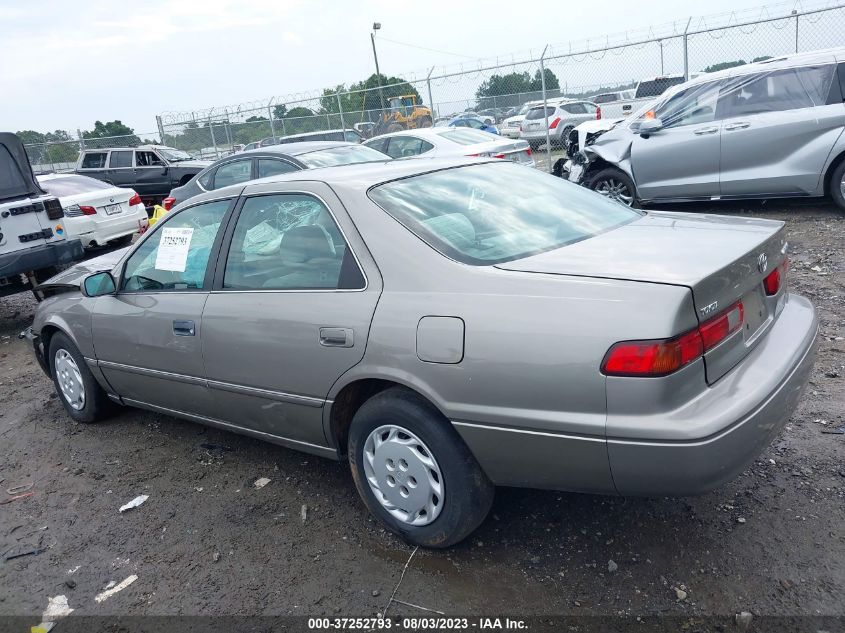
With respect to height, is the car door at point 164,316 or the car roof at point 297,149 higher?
the car roof at point 297,149

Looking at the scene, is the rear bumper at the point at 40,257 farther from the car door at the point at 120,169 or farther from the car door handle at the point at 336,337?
the car door at the point at 120,169

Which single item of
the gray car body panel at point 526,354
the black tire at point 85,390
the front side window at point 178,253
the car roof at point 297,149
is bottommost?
the black tire at point 85,390

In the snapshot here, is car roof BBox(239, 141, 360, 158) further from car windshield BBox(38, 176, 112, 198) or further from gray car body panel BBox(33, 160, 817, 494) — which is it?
gray car body panel BBox(33, 160, 817, 494)

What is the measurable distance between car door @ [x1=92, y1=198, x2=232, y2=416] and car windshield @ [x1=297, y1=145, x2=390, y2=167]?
168 inches

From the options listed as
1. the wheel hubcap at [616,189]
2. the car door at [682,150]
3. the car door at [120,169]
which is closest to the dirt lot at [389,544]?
the car door at [682,150]

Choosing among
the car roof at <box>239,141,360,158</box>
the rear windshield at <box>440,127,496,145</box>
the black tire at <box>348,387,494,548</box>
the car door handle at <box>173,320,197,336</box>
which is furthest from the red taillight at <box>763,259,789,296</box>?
the rear windshield at <box>440,127,496,145</box>

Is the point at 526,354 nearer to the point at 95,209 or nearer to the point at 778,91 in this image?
the point at 778,91

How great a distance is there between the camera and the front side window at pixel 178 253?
12.5 feet

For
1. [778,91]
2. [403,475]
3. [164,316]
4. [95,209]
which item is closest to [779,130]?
[778,91]

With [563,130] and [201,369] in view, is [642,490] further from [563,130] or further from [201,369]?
[563,130]

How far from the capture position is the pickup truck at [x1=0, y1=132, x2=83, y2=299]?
751 centimetres

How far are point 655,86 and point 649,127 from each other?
26.4 ft

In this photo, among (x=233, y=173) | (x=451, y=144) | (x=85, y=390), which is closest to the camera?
(x=85, y=390)

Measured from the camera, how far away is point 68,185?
10977mm
